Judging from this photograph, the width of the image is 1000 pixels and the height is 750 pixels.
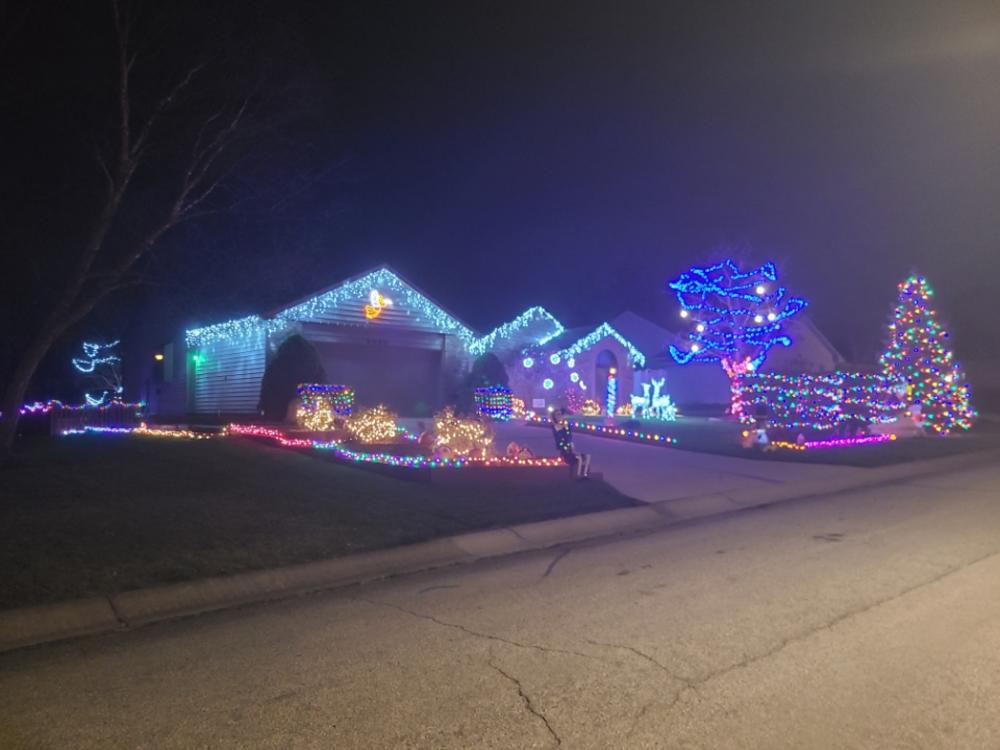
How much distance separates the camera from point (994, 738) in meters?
4.23

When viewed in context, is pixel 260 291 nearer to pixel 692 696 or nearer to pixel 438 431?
pixel 438 431

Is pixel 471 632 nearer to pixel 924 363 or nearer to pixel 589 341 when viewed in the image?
pixel 589 341

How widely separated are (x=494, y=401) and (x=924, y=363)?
1826cm

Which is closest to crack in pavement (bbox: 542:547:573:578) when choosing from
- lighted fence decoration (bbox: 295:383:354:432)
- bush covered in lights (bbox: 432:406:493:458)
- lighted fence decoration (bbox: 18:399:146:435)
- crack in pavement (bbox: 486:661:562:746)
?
crack in pavement (bbox: 486:661:562:746)

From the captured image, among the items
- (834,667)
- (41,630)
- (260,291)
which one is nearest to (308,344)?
(260,291)

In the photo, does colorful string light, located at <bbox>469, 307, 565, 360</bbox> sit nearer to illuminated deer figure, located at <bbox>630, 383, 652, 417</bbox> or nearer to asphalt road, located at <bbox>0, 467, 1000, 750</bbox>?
illuminated deer figure, located at <bbox>630, 383, 652, 417</bbox>

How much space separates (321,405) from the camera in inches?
784

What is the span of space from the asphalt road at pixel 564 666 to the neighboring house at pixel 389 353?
17.2 meters

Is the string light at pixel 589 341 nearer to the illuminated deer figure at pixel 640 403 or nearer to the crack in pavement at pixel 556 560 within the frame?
the illuminated deer figure at pixel 640 403

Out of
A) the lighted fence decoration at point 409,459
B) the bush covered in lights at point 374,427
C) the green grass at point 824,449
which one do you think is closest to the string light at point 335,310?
the green grass at point 824,449

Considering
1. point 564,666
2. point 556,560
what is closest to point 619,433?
point 556,560

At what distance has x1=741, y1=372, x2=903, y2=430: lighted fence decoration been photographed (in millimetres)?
23531

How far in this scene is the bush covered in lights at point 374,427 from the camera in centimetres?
1764

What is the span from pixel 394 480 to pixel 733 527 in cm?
533
